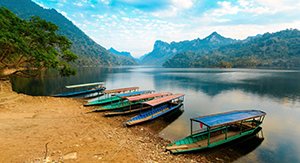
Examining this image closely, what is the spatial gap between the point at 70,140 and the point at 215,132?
14348mm

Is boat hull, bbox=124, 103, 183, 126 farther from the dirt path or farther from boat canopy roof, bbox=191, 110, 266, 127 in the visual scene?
boat canopy roof, bbox=191, 110, 266, 127

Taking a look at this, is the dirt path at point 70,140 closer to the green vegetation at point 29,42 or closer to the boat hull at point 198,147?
the boat hull at point 198,147

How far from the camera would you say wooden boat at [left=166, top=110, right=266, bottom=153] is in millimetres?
14961

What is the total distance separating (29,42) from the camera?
1141 inches

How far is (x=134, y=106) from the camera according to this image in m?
29.1

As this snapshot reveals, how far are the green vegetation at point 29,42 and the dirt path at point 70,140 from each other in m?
8.09

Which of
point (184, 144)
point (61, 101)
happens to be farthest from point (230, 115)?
point (61, 101)

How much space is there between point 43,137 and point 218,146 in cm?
1627

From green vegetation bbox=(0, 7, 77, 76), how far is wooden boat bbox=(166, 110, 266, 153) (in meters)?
23.9

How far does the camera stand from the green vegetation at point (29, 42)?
22.7 meters

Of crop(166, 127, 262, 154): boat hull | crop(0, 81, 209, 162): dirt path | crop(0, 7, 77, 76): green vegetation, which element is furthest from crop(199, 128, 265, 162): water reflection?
crop(0, 7, 77, 76): green vegetation

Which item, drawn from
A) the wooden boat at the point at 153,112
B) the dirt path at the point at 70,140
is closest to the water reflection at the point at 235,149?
the dirt path at the point at 70,140

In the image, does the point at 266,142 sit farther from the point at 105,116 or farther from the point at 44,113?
the point at 44,113

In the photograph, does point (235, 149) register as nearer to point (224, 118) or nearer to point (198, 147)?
point (224, 118)
